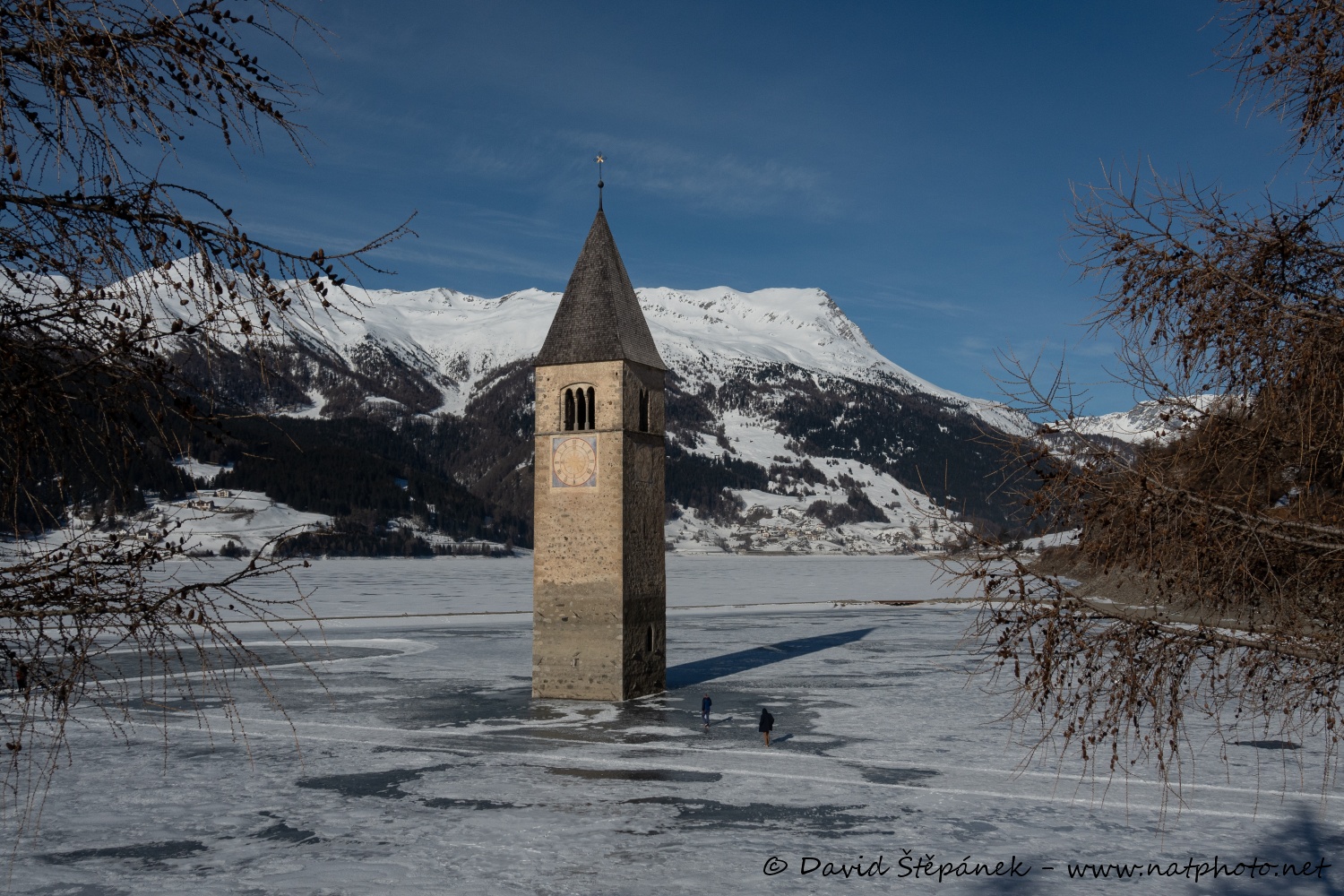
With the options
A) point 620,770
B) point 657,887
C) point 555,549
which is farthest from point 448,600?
point 657,887

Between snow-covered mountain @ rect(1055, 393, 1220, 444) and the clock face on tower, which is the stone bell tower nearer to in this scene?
the clock face on tower

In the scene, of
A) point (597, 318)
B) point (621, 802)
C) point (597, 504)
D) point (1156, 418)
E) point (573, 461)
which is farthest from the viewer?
point (597, 318)

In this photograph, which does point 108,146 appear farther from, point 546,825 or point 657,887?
point 546,825

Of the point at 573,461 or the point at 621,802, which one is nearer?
the point at 621,802

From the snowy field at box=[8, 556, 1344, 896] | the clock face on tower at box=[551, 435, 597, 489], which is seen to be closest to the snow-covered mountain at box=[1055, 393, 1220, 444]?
the snowy field at box=[8, 556, 1344, 896]

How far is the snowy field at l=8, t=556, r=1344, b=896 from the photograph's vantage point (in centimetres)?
1303

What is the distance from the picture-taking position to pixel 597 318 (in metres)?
30.2

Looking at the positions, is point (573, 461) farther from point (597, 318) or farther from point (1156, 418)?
point (1156, 418)

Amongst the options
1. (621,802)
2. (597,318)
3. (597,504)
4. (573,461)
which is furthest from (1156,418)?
(597,318)

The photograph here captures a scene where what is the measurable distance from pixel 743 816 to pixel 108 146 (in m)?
14.0

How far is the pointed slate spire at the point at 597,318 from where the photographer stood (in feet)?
97.9

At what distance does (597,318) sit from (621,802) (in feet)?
53.9

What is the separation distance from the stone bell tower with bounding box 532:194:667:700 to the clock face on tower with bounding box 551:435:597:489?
0.03 m

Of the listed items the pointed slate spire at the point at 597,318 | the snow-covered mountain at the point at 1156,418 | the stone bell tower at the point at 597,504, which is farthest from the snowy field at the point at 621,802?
the pointed slate spire at the point at 597,318
